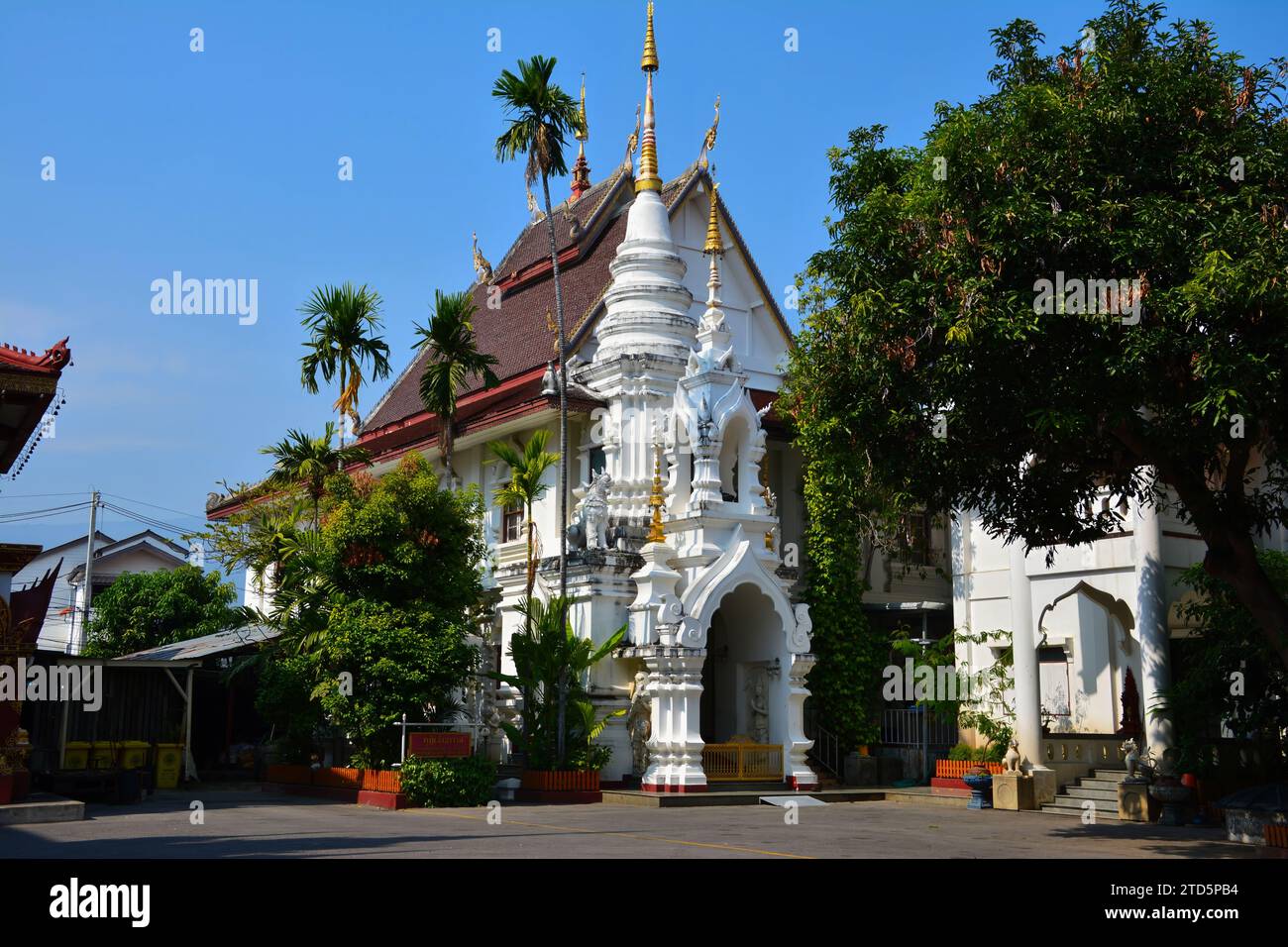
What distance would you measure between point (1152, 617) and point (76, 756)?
1805 centimetres

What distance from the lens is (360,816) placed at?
1692cm

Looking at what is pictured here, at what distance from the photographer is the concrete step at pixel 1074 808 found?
19641 millimetres

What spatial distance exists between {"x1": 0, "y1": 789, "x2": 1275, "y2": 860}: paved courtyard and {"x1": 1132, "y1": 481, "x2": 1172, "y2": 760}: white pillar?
1982 mm

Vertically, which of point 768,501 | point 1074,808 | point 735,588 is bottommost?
point 1074,808

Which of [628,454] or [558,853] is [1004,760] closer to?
[628,454]

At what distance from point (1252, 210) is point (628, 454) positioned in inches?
579

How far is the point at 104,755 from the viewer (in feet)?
73.6

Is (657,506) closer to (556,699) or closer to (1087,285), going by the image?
(556,699)

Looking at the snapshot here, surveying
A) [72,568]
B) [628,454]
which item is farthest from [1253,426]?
[72,568]

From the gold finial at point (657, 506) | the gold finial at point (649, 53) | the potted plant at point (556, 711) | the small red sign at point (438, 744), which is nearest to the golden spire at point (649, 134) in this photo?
the gold finial at point (649, 53)

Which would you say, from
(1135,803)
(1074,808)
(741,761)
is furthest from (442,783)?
(1135,803)

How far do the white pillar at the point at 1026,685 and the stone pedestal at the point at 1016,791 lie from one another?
0.31 feet

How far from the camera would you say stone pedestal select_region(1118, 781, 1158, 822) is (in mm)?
18641

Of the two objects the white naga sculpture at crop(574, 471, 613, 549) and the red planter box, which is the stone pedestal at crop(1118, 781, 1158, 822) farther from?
the white naga sculpture at crop(574, 471, 613, 549)
